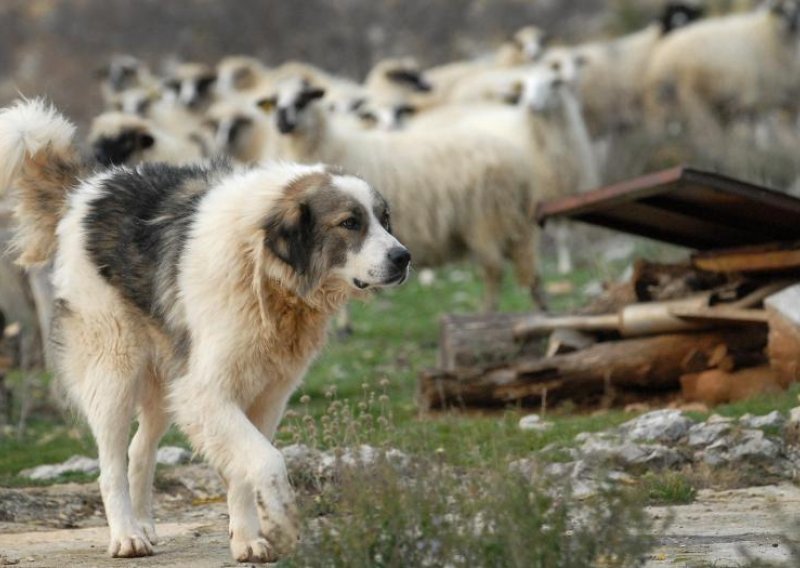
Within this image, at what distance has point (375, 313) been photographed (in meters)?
17.3

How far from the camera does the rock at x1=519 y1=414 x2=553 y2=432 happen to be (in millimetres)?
8812

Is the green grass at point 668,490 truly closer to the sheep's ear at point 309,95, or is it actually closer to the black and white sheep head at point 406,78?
the sheep's ear at point 309,95

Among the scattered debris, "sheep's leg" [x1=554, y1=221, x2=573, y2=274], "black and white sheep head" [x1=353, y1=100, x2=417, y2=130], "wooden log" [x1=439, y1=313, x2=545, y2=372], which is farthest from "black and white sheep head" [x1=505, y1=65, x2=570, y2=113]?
the scattered debris

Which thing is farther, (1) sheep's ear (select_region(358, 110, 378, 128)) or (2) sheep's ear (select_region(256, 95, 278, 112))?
(1) sheep's ear (select_region(358, 110, 378, 128))

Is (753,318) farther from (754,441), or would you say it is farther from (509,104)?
(509,104)

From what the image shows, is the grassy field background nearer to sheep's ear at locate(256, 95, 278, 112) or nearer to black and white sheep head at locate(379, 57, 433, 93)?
sheep's ear at locate(256, 95, 278, 112)

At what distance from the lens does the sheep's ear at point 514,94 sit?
1957cm

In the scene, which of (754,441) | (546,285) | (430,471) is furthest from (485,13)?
(430,471)

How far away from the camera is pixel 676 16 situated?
27.8 metres

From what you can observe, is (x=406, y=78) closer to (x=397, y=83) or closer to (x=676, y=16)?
(x=397, y=83)

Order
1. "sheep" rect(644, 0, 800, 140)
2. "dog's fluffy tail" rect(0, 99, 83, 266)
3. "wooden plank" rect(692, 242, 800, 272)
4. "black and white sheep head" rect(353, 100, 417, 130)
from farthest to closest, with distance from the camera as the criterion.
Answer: "sheep" rect(644, 0, 800, 140) < "black and white sheep head" rect(353, 100, 417, 130) < "wooden plank" rect(692, 242, 800, 272) < "dog's fluffy tail" rect(0, 99, 83, 266)

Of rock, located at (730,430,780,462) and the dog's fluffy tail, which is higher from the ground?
the dog's fluffy tail

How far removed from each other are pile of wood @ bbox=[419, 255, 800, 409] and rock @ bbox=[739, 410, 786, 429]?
1.08m

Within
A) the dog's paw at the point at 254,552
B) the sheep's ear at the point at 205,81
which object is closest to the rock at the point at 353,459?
the dog's paw at the point at 254,552
